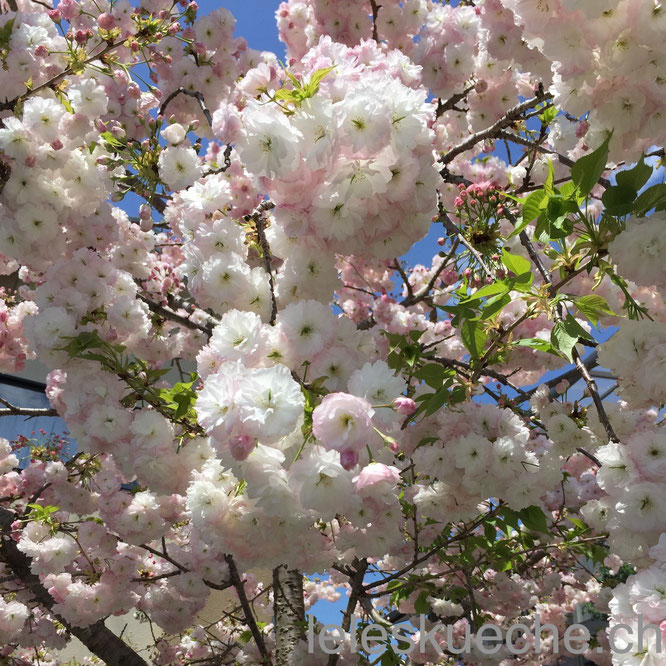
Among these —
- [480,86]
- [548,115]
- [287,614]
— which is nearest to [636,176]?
[548,115]

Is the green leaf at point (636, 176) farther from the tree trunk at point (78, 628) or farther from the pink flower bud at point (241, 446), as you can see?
the tree trunk at point (78, 628)

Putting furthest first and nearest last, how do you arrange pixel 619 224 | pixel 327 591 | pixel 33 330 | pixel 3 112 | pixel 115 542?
pixel 327 591 → pixel 115 542 → pixel 3 112 → pixel 33 330 → pixel 619 224

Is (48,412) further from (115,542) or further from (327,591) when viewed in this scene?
(327,591)

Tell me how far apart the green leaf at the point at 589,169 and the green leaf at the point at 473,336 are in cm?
43

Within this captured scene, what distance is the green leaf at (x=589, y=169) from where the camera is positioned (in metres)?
1.17

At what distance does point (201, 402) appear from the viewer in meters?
0.97

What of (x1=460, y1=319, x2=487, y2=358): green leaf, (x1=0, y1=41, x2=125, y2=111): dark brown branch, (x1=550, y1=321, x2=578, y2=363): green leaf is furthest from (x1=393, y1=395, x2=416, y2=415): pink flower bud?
(x1=0, y1=41, x2=125, y2=111): dark brown branch

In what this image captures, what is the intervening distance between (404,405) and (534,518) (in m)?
1.19

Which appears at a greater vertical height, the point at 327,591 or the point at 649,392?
the point at 327,591

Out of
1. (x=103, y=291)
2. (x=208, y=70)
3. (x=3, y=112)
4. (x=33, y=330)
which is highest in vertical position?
(x=208, y=70)

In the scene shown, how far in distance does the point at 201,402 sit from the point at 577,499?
3.65 metres

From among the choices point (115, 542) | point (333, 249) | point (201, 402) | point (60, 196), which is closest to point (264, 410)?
point (201, 402)

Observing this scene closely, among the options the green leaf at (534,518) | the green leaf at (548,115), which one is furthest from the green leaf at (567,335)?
the green leaf at (548,115)

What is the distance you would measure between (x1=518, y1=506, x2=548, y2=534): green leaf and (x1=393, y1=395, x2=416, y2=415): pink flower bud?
3.75 feet
